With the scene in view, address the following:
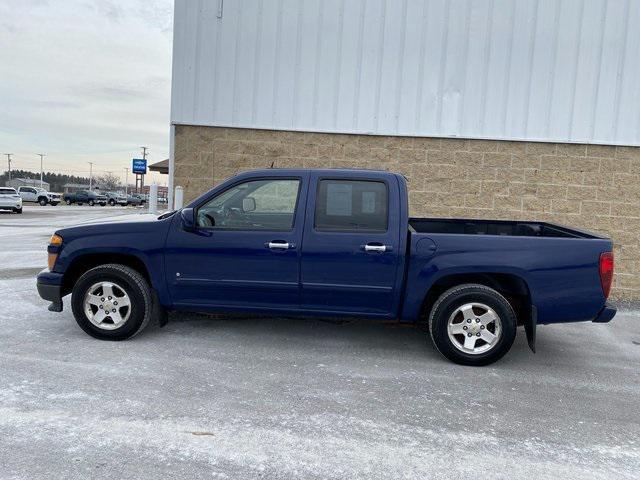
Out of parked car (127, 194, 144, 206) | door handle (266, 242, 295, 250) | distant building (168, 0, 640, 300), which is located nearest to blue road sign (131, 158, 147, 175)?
distant building (168, 0, 640, 300)

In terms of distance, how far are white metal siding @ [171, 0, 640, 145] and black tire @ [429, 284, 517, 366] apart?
4.50m

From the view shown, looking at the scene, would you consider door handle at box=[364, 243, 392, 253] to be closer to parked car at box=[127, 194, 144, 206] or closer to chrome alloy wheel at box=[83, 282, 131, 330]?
chrome alloy wheel at box=[83, 282, 131, 330]

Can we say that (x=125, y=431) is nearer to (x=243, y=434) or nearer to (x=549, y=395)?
(x=243, y=434)

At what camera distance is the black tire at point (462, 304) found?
4.66 metres

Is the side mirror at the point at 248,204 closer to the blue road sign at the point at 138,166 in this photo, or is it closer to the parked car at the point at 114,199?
the blue road sign at the point at 138,166

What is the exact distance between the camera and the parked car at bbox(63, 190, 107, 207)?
2296 inches

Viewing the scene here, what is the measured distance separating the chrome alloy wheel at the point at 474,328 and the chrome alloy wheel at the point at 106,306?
3.14m

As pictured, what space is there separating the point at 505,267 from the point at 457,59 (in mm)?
4974

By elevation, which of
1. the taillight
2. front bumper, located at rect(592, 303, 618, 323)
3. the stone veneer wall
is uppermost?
the stone veneer wall

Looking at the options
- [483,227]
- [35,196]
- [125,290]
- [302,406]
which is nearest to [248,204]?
[125,290]

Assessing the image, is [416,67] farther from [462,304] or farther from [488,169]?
[462,304]

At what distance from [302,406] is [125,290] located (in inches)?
90.6

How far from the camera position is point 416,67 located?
27.9 ft

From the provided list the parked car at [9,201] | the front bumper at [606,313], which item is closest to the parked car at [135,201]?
the parked car at [9,201]
